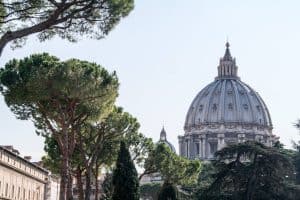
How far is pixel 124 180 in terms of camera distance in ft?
104

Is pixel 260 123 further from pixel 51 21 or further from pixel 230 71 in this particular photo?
pixel 51 21

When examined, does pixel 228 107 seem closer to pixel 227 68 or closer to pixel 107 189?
pixel 227 68

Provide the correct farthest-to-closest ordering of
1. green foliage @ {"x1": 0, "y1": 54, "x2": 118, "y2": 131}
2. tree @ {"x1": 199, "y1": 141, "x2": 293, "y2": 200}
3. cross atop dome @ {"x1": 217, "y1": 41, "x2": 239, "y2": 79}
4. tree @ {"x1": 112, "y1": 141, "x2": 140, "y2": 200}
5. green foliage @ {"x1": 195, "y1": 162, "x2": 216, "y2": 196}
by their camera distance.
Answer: cross atop dome @ {"x1": 217, "y1": 41, "x2": 239, "y2": 79} → green foliage @ {"x1": 195, "y1": 162, "x2": 216, "y2": 196} → tree @ {"x1": 199, "y1": 141, "x2": 293, "y2": 200} → tree @ {"x1": 112, "y1": 141, "x2": 140, "y2": 200} → green foliage @ {"x1": 0, "y1": 54, "x2": 118, "y2": 131}

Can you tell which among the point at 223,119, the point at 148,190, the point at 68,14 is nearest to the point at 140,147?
the point at 68,14

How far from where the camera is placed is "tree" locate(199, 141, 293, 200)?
36344 mm

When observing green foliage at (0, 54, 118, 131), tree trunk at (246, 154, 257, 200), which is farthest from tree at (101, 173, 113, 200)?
green foliage at (0, 54, 118, 131)

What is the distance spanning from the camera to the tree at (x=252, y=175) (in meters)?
36.3

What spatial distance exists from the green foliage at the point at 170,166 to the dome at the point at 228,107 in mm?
72878

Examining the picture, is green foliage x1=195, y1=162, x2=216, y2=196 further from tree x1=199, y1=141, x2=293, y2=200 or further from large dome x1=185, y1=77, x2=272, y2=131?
large dome x1=185, y1=77, x2=272, y2=131

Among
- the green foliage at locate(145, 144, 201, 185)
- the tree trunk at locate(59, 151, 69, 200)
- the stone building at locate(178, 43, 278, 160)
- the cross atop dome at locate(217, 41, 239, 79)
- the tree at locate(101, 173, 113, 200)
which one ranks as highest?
the cross atop dome at locate(217, 41, 239, 79)

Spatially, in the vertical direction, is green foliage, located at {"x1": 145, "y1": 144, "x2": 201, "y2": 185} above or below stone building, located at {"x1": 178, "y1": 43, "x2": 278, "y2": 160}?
below

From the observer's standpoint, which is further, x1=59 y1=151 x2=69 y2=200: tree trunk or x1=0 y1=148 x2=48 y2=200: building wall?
x1=0 y1=148 x2=48 y2=200: building wall

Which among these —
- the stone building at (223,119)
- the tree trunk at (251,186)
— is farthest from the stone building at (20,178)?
the stone building at (223,119)

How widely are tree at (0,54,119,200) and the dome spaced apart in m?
98.6
